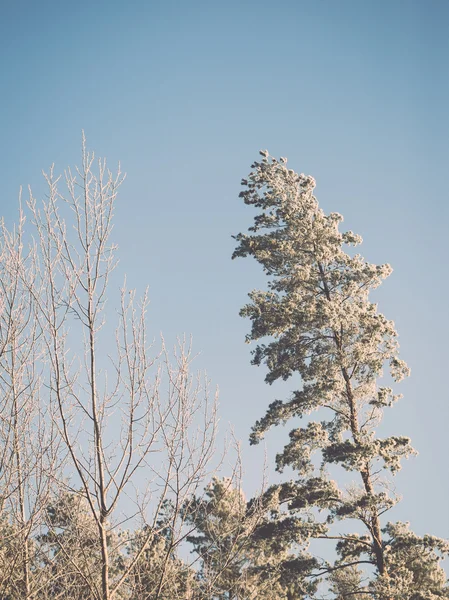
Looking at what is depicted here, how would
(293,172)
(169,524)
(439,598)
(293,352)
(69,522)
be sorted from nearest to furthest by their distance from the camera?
(169,524), (69,522), (439,598), (293,352), (293,172)

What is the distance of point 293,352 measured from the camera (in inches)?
504

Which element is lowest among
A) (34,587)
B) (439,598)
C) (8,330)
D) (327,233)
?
(439,598)

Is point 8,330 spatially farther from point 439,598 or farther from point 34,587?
point 439,598

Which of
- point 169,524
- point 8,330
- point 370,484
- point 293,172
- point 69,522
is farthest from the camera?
point 293,172

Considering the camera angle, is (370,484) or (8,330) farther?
(370,484)

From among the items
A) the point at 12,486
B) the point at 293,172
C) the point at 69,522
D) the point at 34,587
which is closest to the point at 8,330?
the point at 12,486

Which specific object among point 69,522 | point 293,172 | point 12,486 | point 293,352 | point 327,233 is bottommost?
point 69,522

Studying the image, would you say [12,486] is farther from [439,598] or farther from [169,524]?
[439,598]

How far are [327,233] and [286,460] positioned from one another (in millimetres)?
6118

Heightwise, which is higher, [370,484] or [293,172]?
[293,172]

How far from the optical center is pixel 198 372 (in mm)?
5312

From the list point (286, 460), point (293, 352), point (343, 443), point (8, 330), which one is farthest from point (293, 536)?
point (8, 330)

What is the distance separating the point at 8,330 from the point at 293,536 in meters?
8.53

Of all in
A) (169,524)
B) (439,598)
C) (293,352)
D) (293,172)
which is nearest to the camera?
(169,524)
